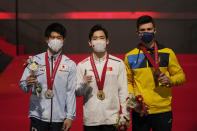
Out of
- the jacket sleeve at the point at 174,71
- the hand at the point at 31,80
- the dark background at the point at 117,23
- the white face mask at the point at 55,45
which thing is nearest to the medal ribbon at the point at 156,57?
the jacket sleeve at the point at 174,71

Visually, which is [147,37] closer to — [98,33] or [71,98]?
[98,33]

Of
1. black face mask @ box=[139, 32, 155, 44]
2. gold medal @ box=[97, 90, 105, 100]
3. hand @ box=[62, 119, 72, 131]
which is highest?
black face mask @ box=[139, 32, 155, 44]

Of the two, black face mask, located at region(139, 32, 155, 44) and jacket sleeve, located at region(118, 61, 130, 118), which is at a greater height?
black face mask, located at region(139, 32, 155, 44)

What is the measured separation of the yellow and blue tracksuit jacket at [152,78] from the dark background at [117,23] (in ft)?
14.4

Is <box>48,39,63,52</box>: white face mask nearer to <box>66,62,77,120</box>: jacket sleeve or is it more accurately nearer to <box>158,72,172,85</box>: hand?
<box>66,62,77,120</box>: jacket sleeve

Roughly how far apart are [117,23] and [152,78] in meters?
4.71

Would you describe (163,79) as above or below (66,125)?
above

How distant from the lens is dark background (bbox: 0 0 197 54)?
6.96 meters

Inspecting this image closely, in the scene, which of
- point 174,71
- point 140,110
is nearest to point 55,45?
point 140,110

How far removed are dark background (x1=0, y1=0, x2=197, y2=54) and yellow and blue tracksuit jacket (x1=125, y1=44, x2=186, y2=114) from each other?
4402mm

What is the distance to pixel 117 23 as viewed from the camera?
6.98m

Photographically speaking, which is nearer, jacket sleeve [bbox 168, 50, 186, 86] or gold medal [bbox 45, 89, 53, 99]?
gold medal [bbox 45, 89, 53, 99]

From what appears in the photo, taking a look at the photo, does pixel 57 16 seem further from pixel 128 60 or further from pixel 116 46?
pixel 128 60

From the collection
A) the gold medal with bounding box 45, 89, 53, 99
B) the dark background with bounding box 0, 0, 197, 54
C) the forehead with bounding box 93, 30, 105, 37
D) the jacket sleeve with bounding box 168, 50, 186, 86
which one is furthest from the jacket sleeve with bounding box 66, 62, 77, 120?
the dark background with bounding box 0, 0, 197, 54
